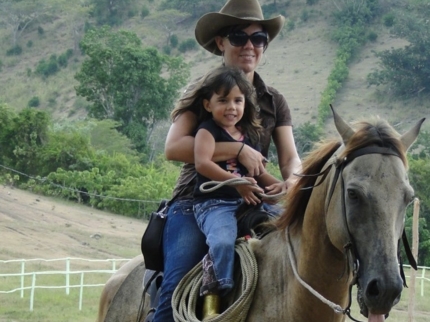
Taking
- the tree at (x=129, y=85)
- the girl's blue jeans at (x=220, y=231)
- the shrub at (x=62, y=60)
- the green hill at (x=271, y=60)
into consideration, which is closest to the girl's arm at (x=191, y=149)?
the girl's blue jeans at (x=220, y=231)

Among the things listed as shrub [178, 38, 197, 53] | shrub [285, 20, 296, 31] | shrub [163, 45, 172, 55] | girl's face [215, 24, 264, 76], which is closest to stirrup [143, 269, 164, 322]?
girl's face [215, 24, 264, 76]

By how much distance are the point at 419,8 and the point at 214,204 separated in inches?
3044

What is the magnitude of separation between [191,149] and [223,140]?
20 centimetres

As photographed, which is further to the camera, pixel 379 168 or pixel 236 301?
pixel 236 301

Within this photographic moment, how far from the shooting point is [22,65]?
8606cm

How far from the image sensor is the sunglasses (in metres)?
5.43

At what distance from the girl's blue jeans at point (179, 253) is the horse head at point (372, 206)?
3.82ft

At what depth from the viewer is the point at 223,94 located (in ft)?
16.5

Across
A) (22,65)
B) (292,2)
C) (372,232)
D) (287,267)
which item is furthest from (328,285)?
(292,2)

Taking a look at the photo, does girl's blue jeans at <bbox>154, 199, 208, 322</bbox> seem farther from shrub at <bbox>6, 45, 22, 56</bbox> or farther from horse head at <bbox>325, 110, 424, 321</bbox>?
shrub at <bbox>6, 45, 22, 56</bbox>

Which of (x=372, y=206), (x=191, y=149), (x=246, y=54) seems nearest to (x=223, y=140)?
(x=191, y=149)

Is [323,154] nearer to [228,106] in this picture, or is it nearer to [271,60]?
[228,106]

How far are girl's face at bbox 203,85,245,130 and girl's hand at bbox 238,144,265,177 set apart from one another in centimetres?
19

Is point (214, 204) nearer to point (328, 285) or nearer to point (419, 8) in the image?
point (328, 285)
